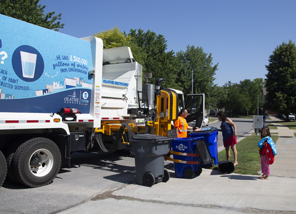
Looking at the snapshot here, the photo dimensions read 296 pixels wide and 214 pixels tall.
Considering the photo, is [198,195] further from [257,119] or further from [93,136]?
[257,119]

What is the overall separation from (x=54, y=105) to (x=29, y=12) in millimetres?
12793

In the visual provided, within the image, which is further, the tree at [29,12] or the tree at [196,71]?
the tree at [196,71]

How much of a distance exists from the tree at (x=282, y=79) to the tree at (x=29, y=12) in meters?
31.0

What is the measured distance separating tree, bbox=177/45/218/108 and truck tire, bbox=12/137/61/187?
36.2 metres

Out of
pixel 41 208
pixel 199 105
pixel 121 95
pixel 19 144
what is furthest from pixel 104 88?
pixel 199 105

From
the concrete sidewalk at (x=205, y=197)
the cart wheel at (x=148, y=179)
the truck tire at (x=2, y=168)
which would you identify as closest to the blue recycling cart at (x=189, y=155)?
the concrete sidewalk at (x=205, y=197)

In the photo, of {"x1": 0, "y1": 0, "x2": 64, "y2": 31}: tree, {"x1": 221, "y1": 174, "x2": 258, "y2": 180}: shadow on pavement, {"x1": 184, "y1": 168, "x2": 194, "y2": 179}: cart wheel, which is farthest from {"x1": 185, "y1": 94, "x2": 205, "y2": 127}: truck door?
{"x1": 0, "y1": 0, "x2": 64, "y2": 31}: tree

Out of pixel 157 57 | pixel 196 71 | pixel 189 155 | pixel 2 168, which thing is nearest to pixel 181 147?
pixel 189 155

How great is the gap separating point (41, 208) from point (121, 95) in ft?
13.3

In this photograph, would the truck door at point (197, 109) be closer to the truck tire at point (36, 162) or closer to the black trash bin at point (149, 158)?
the black trash bin at point (149, 158)

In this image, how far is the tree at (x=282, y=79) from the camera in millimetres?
36344

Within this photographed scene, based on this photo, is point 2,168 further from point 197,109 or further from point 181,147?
point 197,109

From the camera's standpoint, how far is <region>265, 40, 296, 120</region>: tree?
Answer: 3634 centimetres

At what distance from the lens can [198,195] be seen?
4.81m
